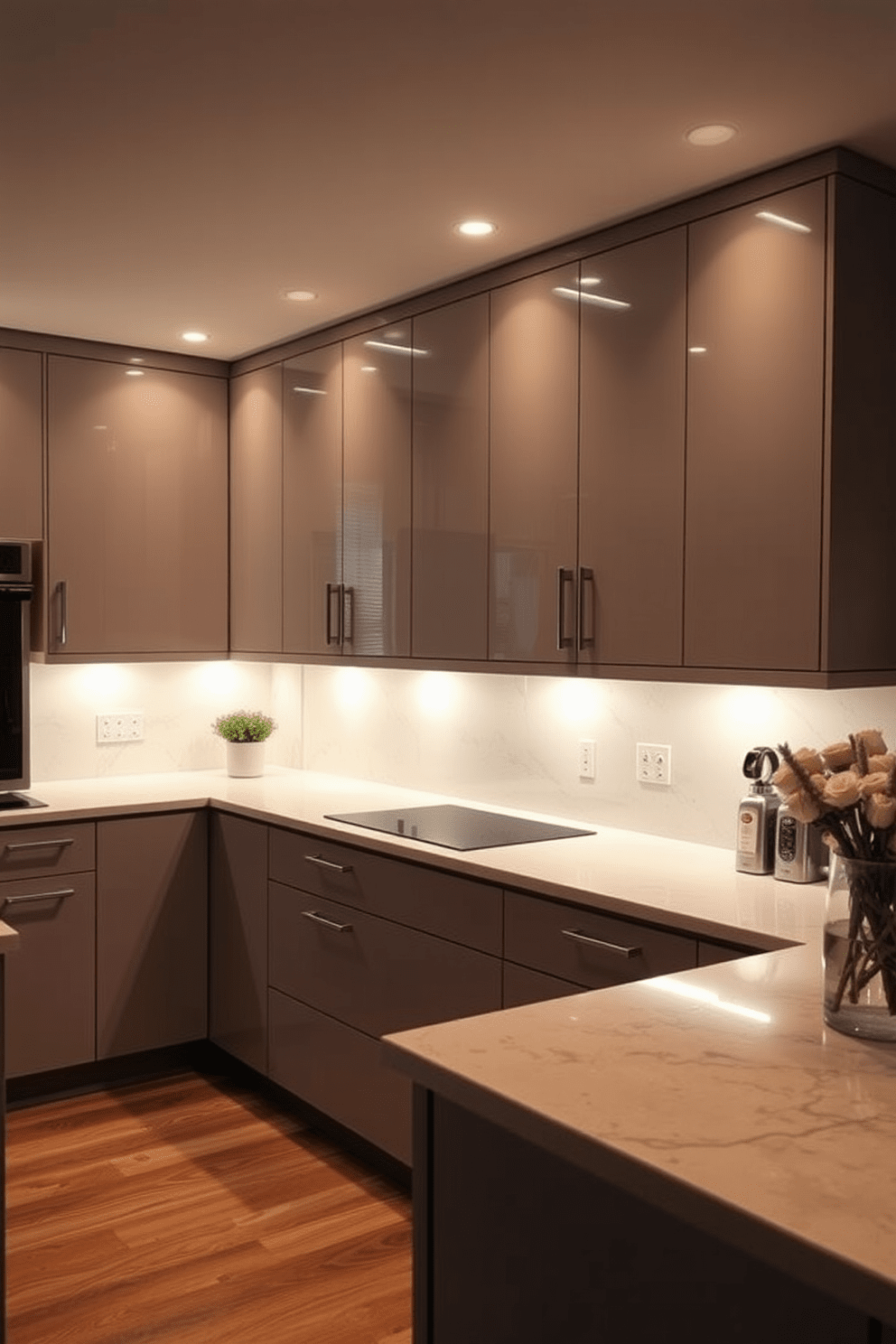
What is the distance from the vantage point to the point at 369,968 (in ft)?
10.2

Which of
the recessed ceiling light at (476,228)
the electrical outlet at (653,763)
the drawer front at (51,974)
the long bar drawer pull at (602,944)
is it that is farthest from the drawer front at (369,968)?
the recessed ceiling light at (476,228)

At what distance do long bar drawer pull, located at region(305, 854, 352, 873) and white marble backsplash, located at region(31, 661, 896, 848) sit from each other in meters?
0.59

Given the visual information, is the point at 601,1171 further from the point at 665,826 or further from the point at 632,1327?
the point at 665,826

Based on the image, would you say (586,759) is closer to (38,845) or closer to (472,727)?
(472,727)

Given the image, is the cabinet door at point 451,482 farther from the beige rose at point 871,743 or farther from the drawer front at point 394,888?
the beige rose at point 871,743

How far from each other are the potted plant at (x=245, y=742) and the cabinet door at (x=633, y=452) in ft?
5.50

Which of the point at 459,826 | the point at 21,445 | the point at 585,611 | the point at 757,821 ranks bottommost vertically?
the point at 459,826

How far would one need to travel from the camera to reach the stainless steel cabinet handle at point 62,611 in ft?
12.9

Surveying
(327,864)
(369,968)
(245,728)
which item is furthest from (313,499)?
(369,968)

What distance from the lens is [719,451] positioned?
255 cm

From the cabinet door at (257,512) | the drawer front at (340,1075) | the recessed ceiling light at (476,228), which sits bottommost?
the drawer front at (340,1075)

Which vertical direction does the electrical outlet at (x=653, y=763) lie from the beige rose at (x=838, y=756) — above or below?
below

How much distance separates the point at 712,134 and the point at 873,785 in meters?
1.45

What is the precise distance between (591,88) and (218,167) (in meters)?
0.80
